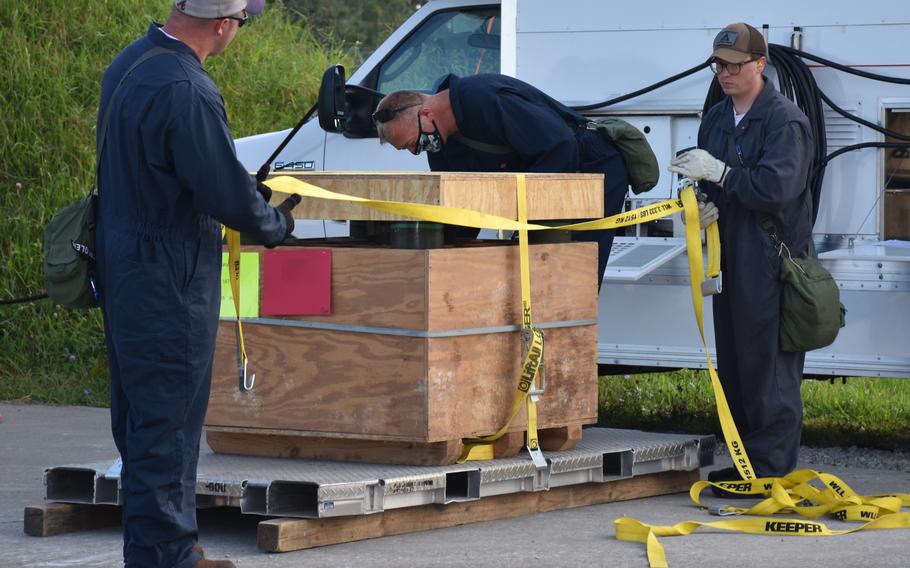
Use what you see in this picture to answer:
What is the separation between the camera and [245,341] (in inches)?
232

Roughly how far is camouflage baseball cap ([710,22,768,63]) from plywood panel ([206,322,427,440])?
194 centimetres

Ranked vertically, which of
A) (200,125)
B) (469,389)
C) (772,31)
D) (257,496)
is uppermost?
(772,31)

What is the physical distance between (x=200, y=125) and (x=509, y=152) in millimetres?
2298

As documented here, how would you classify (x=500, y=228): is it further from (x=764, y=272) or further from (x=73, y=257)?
(x=73, y=257)

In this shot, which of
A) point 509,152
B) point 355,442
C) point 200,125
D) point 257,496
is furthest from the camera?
point 509,152

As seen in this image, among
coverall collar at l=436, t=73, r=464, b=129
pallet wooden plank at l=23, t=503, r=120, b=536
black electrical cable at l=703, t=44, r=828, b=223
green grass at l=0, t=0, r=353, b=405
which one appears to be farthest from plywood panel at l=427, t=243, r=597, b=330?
green grass at l=0, t=0, r=353, b=405

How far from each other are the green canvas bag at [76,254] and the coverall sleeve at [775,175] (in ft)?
8.69

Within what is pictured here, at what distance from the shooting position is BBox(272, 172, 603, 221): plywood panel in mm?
5586

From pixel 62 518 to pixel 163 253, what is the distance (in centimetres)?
166

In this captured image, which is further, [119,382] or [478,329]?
[478,329]

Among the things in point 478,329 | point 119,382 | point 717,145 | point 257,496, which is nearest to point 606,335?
point 717,145

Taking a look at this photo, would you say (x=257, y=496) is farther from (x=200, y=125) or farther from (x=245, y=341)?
(x=200, y=125)

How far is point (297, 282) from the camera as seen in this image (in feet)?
18.8

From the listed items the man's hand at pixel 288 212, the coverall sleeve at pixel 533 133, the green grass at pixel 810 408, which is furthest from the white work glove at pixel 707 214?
the green grass at pixel 810 408
